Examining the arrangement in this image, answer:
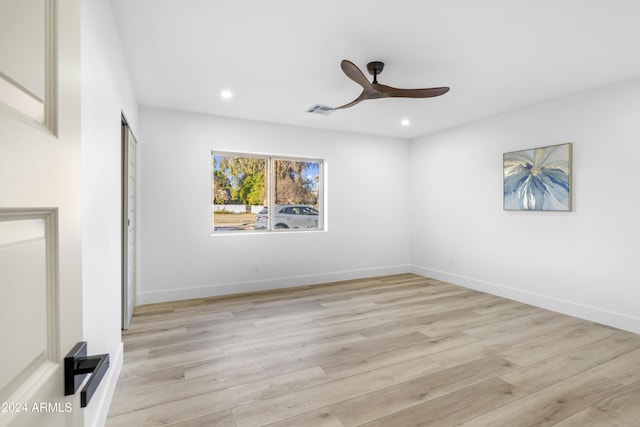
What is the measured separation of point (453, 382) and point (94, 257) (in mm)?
2431

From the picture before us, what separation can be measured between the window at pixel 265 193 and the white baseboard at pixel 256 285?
2.61 feet

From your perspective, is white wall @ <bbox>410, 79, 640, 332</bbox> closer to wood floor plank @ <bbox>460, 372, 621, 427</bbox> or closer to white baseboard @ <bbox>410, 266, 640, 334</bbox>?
white baseboard @ <bbox>410, 266, 640, 334</bbox>

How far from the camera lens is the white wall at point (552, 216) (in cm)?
323

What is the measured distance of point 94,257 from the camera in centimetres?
167

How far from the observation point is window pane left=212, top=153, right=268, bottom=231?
4582 millimetres

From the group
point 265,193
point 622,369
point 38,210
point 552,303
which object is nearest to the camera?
point 38,210

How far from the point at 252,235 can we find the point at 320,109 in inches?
79.3

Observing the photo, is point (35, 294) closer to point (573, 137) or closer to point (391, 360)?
point (391, 360)

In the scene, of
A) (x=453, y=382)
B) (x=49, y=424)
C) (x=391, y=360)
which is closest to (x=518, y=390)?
(x=453, y=382)

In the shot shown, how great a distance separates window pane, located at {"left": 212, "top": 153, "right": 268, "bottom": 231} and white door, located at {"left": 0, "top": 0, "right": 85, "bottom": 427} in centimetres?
400

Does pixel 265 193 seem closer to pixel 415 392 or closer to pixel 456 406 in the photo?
pixel 415 392

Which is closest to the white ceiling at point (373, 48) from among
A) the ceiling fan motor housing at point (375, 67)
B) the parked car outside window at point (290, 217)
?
the ceiling fan motor housing at point (375, 67)

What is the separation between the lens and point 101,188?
1842mm

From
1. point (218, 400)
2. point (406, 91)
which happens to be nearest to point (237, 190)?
point (406, 91)
